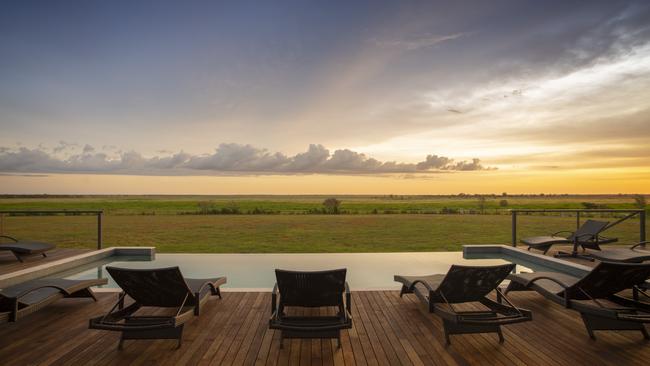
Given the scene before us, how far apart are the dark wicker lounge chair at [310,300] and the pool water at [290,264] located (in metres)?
3.37

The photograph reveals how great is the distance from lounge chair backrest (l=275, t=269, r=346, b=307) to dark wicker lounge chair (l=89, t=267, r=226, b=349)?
0.95 metres

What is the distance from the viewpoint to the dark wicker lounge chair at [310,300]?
323 centimetres

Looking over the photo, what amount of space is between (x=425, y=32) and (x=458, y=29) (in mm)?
980

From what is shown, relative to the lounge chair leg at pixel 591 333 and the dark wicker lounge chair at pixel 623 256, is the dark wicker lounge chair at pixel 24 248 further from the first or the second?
the dark wicker lounge chair at pixel 623 256

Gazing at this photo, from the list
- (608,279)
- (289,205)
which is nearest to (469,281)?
(608,279)

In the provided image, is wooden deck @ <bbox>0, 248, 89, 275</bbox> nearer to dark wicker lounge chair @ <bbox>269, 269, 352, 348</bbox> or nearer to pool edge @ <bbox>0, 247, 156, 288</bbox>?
pool edge @ <bbox>0, 247, 156, 288</bbox>

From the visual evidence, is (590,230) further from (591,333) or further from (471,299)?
(471,299)

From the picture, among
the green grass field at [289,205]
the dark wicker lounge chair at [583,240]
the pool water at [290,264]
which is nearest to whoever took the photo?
the pool water at [290,264]

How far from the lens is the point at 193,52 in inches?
522

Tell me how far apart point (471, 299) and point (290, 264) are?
5499 millimetres

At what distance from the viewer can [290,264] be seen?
887cm

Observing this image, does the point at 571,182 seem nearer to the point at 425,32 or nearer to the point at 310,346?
the point at 425,32

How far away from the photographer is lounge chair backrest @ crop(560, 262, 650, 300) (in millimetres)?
3725

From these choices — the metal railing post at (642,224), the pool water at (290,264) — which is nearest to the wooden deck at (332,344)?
the pool water at (290,264)
